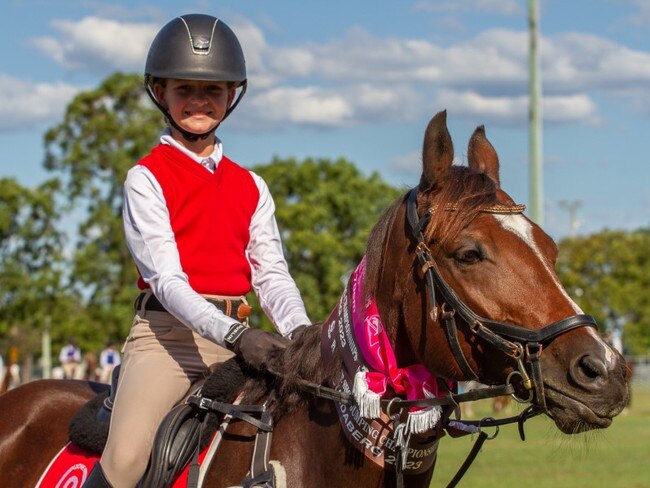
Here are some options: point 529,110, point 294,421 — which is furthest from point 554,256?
point 529,110

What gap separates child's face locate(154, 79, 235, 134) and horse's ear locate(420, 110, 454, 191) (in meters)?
1.31

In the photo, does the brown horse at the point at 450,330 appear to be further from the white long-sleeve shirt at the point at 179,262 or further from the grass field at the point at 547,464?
the grass field at the point at 547,464

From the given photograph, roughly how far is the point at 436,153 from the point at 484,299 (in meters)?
0.60

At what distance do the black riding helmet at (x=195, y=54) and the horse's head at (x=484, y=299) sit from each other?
1.22 metres

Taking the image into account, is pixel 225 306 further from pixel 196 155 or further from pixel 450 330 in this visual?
pixel 450 330

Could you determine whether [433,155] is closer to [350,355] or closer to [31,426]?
[350,355]

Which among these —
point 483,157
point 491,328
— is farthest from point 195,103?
point 491,328

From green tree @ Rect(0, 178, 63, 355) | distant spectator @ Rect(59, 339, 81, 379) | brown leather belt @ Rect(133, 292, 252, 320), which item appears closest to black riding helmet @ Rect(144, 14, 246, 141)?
brown leather belt @ Rect(133, 292, 252, 320)

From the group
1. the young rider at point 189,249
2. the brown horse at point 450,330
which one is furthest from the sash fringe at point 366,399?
the young rider at point 189,249

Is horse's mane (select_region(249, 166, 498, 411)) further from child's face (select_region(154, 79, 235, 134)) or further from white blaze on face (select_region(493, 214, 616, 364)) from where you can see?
child's face (select_region(154, 79, 235, 134))

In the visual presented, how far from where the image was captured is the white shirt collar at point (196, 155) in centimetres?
491

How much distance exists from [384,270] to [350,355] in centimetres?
37

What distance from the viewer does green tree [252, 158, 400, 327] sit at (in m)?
51.7

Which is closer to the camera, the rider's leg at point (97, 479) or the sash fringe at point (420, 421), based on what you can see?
the sash fringe at point (420, 421)
